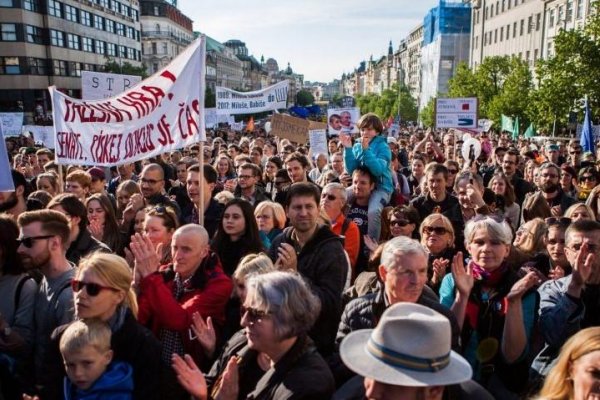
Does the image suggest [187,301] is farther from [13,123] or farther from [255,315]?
[13,123]

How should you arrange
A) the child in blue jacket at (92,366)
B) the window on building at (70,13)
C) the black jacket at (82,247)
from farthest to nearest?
the window on building at (70,13), the black jacket at (82,247), the child in blue jacket at (92,366)

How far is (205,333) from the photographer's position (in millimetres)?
3213

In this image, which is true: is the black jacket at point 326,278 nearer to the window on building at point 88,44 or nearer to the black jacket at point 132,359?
the black jacket at point 132,359

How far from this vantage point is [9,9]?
148ft

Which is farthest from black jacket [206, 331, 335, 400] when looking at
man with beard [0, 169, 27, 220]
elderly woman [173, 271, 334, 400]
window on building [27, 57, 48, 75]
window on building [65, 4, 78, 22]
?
window on building [65, 4, 78, 22]

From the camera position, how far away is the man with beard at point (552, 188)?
6.70 meters

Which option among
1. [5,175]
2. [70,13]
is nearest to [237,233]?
[5,175]

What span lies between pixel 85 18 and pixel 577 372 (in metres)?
61.6

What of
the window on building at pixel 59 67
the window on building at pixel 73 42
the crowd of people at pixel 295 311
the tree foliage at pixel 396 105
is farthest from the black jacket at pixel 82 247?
the tree foliage at pixel 396 105

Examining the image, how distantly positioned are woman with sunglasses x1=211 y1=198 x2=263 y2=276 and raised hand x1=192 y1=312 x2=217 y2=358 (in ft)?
4.70

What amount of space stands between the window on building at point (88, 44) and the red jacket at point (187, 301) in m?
58.3

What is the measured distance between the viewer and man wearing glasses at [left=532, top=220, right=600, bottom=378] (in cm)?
312

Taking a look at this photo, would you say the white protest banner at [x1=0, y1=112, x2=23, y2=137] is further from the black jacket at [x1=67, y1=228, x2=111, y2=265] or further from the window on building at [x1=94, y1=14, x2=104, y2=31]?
the window on building at [x1=94, y1=14, x2=104, y2=31]

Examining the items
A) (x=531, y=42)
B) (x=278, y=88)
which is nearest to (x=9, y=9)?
(x=278, y=88)
